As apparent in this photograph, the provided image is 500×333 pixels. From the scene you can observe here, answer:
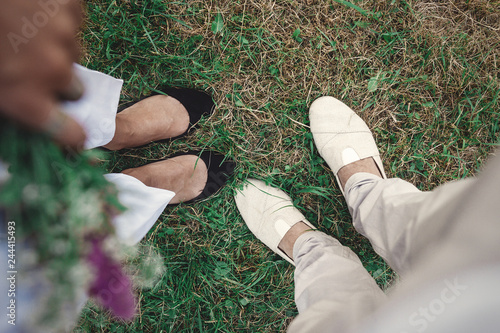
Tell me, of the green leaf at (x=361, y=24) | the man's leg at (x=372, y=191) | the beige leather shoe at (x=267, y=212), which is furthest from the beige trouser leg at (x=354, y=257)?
the green leaf at (x=361, y=24)

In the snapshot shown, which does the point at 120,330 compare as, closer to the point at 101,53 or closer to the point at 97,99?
the point at 97,99

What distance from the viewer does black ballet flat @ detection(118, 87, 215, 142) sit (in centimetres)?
189

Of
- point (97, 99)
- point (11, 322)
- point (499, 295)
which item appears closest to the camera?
point (499, 295)

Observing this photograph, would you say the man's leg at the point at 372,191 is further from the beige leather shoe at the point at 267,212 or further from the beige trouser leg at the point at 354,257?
the beige leather shoe at the point at 267,212

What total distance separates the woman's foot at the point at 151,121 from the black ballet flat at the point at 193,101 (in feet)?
0.08

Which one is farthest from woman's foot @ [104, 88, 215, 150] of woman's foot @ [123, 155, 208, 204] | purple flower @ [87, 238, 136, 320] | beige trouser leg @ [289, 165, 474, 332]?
beige trouser leg @ [289, 165, 474, 332]

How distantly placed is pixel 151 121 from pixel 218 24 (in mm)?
713

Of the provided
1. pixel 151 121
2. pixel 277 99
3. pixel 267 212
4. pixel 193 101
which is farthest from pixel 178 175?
pixel 277 99

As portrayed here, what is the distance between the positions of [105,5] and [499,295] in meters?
2.26

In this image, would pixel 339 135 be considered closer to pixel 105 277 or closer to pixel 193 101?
pixel 193 101

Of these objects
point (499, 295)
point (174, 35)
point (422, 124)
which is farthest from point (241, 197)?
point (499, 295)

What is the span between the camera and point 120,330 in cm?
192

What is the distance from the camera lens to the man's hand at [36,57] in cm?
59

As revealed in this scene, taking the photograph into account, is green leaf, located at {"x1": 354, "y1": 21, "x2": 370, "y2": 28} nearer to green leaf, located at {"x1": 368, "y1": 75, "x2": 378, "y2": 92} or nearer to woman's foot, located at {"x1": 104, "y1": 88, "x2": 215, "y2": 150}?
green leaf, located at {"x1": 368, "y1": 75, "x2": 378, "y2": 92}
